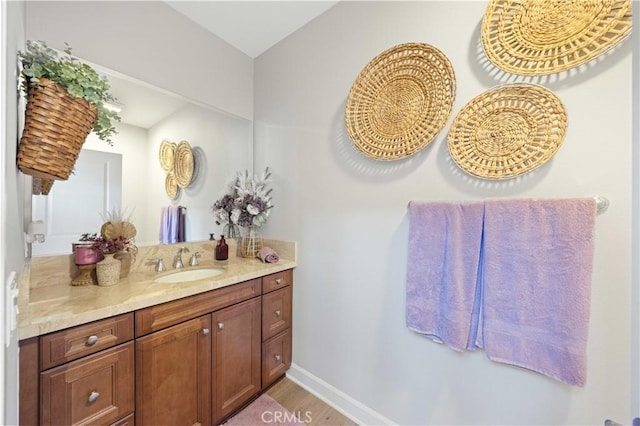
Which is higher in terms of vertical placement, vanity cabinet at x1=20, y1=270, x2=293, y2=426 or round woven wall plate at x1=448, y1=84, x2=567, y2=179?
round woven wall plate at x1=448, y1=84, x2=567, y2=179

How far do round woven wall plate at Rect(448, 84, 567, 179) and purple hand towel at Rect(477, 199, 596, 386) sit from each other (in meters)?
0.17

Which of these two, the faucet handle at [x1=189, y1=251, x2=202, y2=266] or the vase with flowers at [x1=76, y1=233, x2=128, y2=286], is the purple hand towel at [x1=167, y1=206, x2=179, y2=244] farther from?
the vase with flowers at [x1=76, y1=233, x2=128, y2=286]

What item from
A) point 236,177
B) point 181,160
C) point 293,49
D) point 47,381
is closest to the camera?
point 47,381

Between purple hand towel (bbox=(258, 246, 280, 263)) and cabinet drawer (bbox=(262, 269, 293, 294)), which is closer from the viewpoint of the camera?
cabinet drawer (bbox=(262, 269, 293, 294))

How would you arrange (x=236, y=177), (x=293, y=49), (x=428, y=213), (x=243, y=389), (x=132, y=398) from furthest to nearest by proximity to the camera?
(x=236, y=177) < (x=293, y=49) < (x=243, y=389) < (x=428, y=213) < (x=132, y=398)

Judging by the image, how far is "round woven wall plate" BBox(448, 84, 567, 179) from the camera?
0.97 metres

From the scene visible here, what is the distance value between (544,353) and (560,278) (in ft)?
0.99

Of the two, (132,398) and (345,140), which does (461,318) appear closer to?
(345,140)

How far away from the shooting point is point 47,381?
0.86m

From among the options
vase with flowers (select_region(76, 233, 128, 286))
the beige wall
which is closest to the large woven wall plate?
the beige wall

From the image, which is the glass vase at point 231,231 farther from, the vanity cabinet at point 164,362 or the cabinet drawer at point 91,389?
the cabinet drawer at point 91,389

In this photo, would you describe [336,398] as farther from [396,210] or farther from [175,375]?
[396,210]

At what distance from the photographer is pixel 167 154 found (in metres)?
1.65

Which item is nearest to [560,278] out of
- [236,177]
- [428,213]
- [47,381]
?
[428,213]
